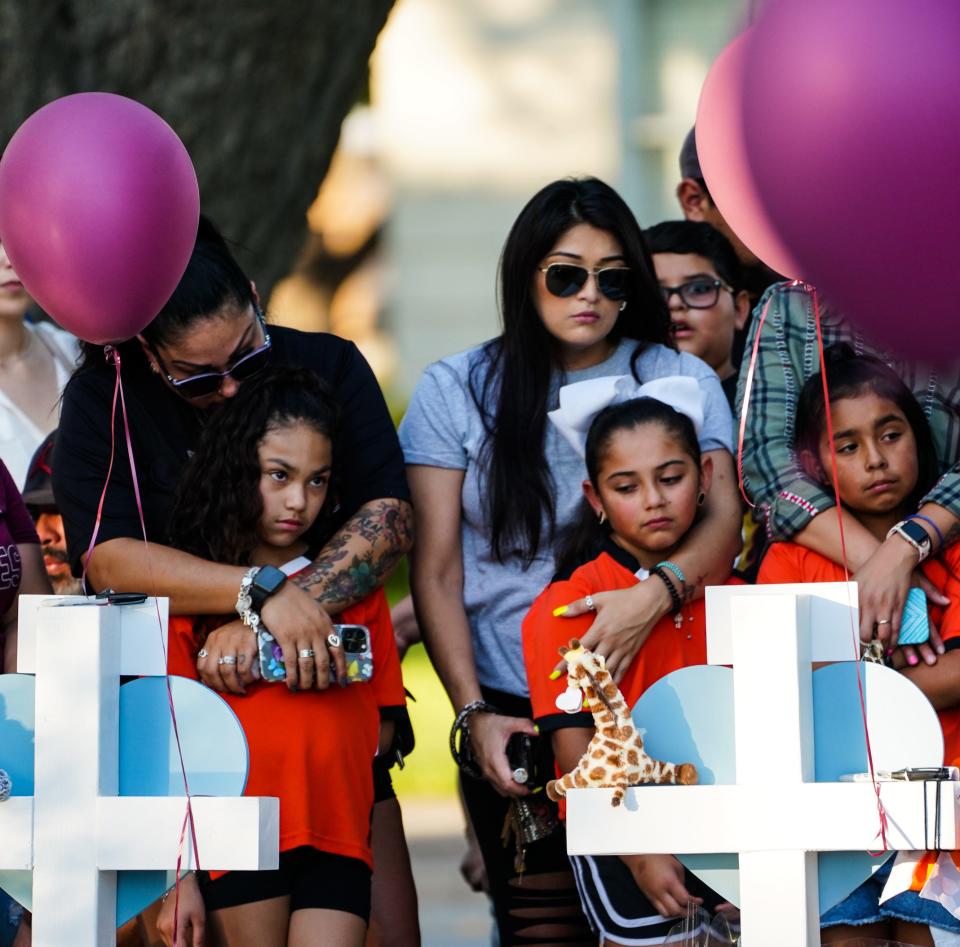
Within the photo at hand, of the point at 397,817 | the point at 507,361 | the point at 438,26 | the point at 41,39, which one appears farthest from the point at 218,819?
the point at 438,26

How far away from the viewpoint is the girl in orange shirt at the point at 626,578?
140 inches

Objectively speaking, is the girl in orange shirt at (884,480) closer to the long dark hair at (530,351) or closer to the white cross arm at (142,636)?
the long dark hair at (530,351)

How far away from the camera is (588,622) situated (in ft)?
11.9

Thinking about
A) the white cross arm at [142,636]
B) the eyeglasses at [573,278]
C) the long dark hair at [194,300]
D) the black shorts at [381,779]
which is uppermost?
the eyeglasses at [573,278]

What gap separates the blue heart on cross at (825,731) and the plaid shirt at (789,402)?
704mm

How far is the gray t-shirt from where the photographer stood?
3961mm

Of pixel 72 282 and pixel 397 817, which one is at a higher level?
pixel 72 282

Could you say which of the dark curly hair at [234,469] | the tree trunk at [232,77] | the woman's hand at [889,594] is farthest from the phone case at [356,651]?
the tree trunk at [232,77]

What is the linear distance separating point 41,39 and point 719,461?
2.38m

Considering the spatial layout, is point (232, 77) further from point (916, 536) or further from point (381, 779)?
point (916, 536)

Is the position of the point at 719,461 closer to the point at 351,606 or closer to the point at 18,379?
the point at 351,606

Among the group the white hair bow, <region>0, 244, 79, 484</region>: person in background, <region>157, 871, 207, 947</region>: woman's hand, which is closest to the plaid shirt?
the white hair bow

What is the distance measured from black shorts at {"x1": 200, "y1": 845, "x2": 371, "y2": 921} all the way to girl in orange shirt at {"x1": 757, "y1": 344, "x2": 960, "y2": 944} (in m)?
1.02

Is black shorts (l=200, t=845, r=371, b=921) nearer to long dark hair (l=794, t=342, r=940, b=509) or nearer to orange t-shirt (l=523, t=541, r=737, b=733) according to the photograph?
orange t-shirt (l=523, t=541, r=737, b=733)
